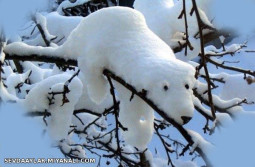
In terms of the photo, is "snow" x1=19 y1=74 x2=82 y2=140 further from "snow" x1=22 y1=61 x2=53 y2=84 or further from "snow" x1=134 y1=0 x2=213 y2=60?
"snow" x1=22 y1=61 x2=53 y2=84

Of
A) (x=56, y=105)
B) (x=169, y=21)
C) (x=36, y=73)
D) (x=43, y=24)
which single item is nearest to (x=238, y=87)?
(x=169, y=21)

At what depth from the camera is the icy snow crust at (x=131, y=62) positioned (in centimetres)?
164

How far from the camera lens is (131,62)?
1815 millimetres

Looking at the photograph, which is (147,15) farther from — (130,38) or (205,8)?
(130,38)

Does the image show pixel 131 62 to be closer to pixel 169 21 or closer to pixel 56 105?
pixel 56 105

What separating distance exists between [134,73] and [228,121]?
1.34m

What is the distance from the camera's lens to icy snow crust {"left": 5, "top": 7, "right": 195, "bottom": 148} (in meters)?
1.64

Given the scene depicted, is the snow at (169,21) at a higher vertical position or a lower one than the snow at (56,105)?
higher

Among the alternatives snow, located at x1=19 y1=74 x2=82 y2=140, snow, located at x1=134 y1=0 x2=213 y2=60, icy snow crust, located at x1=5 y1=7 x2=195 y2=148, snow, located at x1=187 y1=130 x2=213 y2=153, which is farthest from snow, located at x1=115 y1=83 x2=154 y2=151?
snow, located at x1=134 y1=0 x2=213 y2=60

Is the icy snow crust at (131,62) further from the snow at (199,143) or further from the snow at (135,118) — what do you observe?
the snow at (199,143)

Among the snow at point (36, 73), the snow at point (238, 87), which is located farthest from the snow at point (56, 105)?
the snow at point (238, 87)

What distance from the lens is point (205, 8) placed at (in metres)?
3.02

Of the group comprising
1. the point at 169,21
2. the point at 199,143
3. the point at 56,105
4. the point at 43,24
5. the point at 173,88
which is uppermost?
the point at 173,88

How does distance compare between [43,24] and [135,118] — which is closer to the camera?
[135,118]
